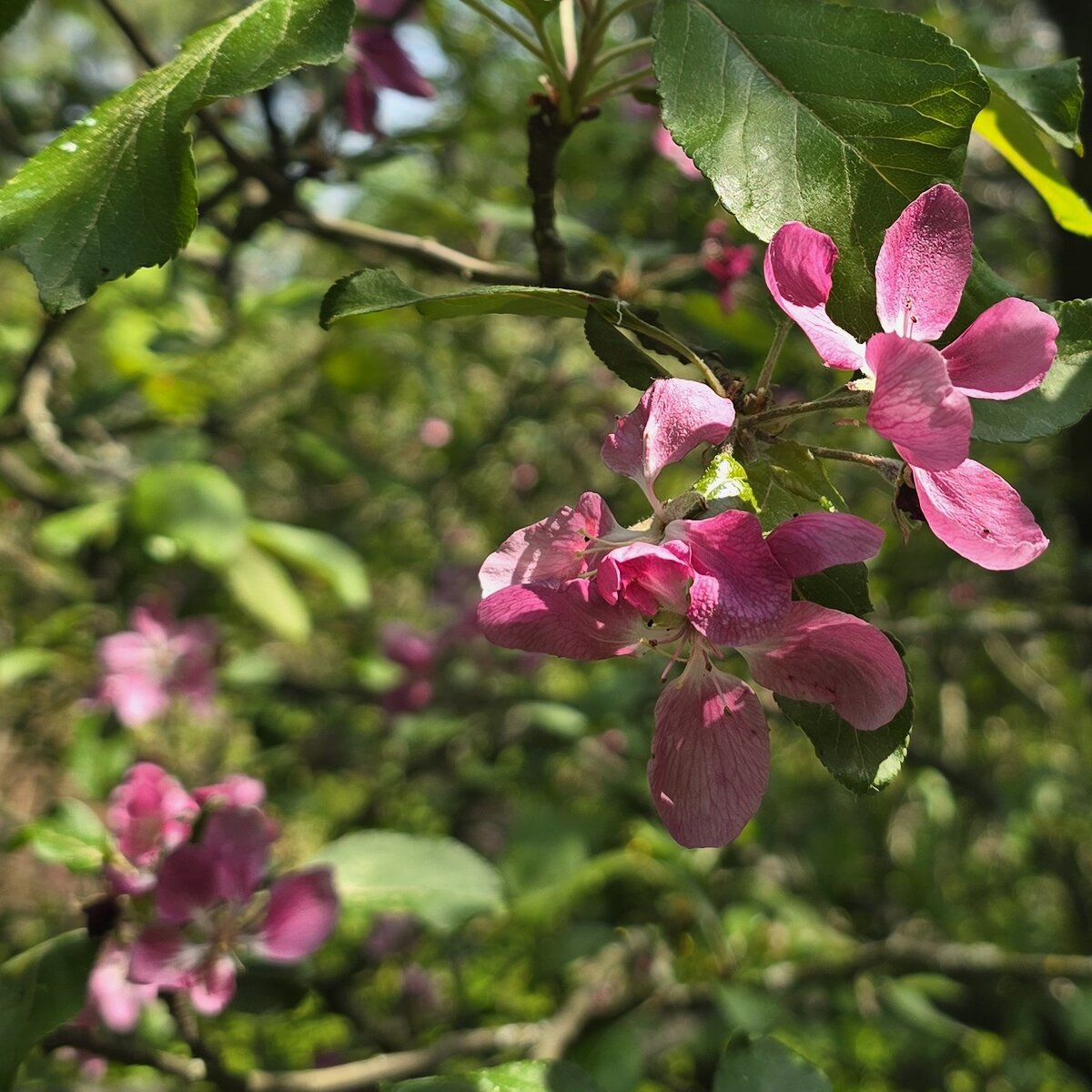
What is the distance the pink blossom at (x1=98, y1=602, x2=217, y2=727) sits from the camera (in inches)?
96.1

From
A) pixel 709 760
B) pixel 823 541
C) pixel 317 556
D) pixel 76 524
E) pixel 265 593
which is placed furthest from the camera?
pixel 317 556

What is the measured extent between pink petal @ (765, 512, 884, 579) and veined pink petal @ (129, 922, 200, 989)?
0.89m

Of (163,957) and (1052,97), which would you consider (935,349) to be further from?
(163,957)

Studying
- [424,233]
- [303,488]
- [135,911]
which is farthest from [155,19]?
[135,911]

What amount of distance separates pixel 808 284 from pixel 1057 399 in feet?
0.66

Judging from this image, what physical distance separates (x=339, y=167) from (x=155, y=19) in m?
11.1

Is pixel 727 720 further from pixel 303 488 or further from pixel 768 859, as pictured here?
pixel 303 488

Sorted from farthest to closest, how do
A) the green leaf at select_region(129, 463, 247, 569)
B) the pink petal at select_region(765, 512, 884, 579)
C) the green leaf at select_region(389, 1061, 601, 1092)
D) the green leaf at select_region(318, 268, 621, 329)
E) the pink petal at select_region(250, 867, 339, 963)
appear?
the green leaf at select_region(129, 463, 247, 569)
the pink petal at select_region(250, 867, 339, 963)
the green leaf at select_region(389, 1061, 601, 1092)
the green leaf at select_region(318, 268, 621, 329)
the pink petal at select_region(765, 512, 884, 579)

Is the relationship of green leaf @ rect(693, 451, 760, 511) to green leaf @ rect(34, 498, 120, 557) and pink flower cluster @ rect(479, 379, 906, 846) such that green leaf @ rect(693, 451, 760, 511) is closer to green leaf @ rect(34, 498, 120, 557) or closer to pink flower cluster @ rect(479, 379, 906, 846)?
pink flower cluster @ rect(479, 379, 906, 846)

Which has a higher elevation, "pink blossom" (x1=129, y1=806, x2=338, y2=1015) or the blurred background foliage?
"pink blossom" (x1=129, y1=806, x2=338, y2=1015)

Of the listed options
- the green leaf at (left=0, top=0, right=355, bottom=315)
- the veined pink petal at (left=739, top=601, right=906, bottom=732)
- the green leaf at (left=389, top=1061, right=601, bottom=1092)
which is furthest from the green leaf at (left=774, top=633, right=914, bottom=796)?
the green leaf at (left=0, top=0, right=355, bottom=315)

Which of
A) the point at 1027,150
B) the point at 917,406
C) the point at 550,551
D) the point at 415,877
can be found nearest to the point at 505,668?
the point at 415,877

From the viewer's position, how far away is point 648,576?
0.62 m

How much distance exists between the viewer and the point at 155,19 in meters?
11.0
